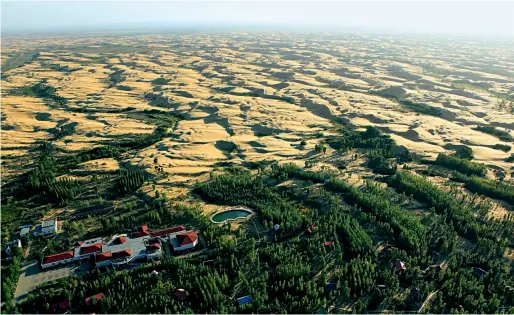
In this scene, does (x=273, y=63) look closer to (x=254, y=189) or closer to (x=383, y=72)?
(x=383, y=72)

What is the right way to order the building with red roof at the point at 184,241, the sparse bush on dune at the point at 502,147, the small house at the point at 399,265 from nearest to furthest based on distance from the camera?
the small house at the point at 399,265 → the building with red roof at the point at 184,241 → the sparse bush on dune at the point at 502,147

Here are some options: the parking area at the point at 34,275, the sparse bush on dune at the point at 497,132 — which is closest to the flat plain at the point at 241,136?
the sparse bush on dune at the point at 497,132

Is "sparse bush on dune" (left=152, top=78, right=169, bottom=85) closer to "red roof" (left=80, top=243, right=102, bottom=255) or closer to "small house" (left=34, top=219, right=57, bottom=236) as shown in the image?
"small house" (left=34, top=219, right=57, bottom=236)

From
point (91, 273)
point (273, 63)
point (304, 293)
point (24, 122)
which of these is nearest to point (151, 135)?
point (24, 122)

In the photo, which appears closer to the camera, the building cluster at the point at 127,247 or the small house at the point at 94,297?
the small house at the point at 94,297

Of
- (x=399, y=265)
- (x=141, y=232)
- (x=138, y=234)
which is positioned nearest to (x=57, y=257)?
(x=138, y=234)

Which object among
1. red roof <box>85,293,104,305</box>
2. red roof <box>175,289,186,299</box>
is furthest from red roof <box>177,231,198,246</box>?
red roof <box>85,293,104,305</box>

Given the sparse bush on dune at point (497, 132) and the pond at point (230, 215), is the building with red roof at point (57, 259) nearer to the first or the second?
the pond at point (230, 215)
